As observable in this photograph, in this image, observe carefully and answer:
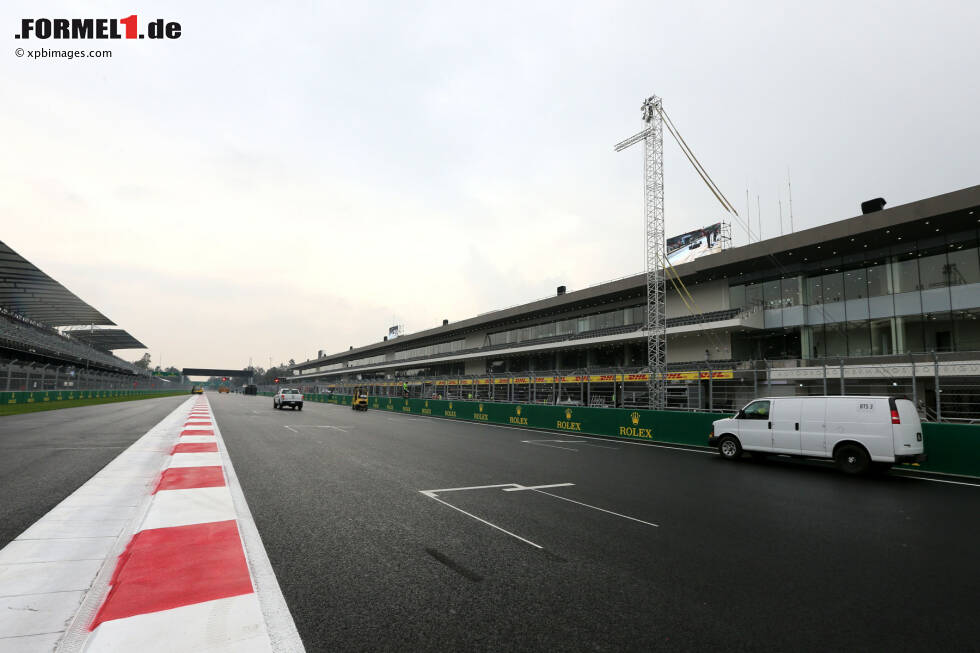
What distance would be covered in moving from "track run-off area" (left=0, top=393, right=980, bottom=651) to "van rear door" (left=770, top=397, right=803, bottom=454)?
1.33 meters

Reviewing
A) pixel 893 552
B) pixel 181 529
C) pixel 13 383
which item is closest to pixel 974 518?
pixel 893 552

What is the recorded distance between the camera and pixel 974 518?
268 inches

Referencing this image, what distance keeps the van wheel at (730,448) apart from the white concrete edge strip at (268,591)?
11599mm

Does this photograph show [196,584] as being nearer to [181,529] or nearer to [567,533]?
[181,529]

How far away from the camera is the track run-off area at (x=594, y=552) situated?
321cm

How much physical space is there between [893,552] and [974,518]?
3118 mm

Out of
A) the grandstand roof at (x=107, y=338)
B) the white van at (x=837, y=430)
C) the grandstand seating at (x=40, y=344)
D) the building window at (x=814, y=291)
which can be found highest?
the building window at (x=814, y=291)

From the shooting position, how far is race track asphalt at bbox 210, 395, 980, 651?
10.5 feet

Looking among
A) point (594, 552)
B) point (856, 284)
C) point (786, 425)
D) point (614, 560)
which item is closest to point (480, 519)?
point (594, 552)

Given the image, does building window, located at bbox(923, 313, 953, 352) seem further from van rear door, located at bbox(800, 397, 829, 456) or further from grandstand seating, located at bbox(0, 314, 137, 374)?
grandstand seating, located at bbox(0, 314, 137, 374)

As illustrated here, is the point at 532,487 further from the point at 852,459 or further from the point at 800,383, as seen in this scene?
the point at 800,383

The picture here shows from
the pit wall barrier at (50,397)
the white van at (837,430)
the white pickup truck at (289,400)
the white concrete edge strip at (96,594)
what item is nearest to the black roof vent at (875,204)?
the white van at (837,430)

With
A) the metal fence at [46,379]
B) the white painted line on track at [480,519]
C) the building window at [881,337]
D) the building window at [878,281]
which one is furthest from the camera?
the metal fence at [46,379]

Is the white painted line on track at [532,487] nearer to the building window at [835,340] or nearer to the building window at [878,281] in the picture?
the building window at [835,340]
